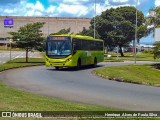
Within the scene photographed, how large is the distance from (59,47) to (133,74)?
651cm

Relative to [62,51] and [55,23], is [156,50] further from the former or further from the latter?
[55,23]

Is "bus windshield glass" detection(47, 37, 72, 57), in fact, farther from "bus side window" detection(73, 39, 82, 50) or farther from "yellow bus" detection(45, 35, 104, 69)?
"bus side window" detection(73, 39, 82, 50)

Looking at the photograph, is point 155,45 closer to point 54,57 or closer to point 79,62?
point 79,62

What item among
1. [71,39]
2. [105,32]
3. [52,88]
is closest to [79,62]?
[71,39]

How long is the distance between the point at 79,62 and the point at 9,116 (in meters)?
24.5

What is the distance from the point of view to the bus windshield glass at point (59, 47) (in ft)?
103

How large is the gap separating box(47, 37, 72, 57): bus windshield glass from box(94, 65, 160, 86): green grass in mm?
3189

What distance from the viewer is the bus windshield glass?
31.3 meters

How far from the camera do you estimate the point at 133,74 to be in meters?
28.8

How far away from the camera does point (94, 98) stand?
49.8ft

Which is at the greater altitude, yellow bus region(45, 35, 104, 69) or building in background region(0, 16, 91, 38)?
building in background region(0, 16, 91, 38)

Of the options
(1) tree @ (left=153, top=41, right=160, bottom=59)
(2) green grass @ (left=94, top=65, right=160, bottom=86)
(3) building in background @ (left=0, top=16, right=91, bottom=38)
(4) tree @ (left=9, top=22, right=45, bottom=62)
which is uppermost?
(3) building in background @ (left=0, top=16, right=91, bottom=38)

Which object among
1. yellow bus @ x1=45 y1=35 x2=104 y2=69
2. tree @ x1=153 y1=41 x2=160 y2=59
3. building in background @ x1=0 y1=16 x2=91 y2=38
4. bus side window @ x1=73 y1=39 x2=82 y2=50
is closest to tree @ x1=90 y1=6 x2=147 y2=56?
tree @ x1=153 y1=41 x2=160 y2=59

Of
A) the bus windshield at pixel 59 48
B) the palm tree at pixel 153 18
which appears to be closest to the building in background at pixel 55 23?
→ the palm tree at pixel 153 18
